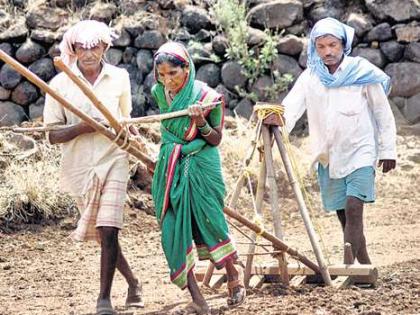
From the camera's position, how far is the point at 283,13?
41.9ft

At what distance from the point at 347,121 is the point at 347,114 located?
50mm

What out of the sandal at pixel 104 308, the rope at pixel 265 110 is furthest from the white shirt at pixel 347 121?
the sandal at pixel 104 308

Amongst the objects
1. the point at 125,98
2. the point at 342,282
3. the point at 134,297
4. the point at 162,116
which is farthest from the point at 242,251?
the point at 162,116

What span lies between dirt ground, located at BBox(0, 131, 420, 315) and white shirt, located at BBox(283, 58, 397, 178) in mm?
830

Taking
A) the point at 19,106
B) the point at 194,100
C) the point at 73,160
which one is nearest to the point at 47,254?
the point at 73,160

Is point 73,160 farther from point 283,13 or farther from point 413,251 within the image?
point 283,13

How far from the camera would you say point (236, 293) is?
6172 mm

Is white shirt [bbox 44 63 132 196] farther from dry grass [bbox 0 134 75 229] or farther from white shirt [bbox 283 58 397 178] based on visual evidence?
dry grass [bbox 0 134 75 229]

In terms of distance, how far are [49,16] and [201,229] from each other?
24.7 ft

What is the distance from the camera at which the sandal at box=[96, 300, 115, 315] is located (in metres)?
5.99

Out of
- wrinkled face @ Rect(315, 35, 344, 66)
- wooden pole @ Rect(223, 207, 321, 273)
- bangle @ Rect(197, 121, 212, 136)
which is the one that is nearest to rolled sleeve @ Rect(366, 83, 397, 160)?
wrinkled face @ Rect(315, 35, 344, 66)

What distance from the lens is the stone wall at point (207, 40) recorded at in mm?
12422

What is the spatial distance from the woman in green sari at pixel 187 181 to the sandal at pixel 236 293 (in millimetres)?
188

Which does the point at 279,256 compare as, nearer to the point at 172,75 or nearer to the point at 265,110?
the point at 265,110
